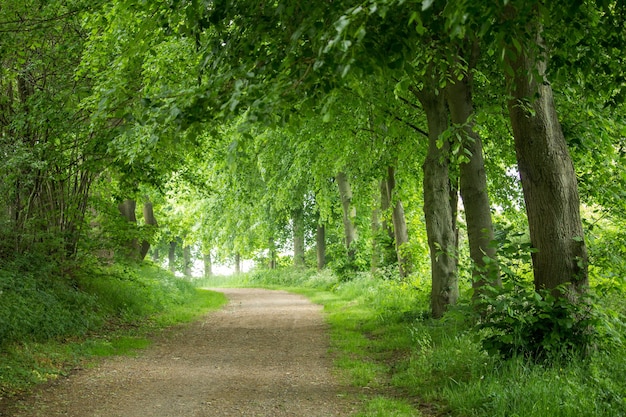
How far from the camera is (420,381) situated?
8.14 m

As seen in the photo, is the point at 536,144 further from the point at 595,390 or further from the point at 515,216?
the point at 515,216

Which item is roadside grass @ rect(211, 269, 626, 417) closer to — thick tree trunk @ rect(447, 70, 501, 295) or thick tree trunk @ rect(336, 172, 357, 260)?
thick tree trunk @ rect(447, 70, 501, 295)

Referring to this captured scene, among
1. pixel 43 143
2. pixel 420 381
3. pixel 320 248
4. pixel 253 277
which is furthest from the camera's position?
pixel 253 277

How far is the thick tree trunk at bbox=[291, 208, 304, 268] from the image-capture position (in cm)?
3325

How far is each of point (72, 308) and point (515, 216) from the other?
10606 millimetres

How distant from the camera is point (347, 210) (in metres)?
26.7

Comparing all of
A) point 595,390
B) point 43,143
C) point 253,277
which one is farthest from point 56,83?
point 253,277

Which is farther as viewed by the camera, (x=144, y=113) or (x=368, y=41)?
(x=144, y=113)

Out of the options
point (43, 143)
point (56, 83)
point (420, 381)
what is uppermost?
point (56, 83)

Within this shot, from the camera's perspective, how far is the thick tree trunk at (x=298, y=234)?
109 feet

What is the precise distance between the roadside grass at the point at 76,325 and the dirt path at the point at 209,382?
400 millimetres

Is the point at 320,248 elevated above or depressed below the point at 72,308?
above

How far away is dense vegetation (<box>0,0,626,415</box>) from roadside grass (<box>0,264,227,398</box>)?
0.07 m

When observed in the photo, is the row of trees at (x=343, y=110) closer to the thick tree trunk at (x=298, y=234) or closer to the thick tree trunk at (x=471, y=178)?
the thick tree trunk at (x=471, y=178)
